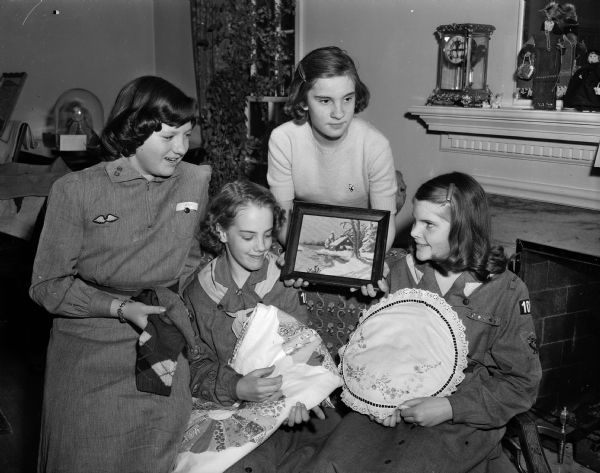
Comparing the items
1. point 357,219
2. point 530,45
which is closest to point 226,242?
point 357,219

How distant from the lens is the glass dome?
19.1 ft

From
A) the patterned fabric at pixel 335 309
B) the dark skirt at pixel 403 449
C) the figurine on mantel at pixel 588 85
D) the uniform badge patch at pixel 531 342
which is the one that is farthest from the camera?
the figurine on mantel at pixel 588 85

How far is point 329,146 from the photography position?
2.69 m

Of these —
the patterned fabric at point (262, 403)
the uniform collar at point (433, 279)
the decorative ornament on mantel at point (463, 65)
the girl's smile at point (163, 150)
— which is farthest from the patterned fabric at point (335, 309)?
the decorative ornament on mantel at point (463, 65)

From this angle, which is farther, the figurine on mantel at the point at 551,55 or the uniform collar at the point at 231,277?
the figurine on mantel at the point at 551,55

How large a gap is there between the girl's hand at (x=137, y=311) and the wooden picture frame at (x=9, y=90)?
12.9 feet

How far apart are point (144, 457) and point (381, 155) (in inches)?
53.7

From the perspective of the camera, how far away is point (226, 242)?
2.25 metres

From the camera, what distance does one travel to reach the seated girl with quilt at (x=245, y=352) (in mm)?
1925

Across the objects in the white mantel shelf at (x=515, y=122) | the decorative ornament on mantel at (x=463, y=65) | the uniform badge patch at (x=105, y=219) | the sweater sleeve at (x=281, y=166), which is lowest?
the uniform badge patch at (x=105, y=219)

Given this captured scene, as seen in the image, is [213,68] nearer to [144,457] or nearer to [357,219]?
[357,219]

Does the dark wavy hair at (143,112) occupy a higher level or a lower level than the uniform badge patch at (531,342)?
higher

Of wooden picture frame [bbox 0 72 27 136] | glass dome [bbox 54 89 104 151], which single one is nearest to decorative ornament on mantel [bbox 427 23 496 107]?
glass dome [bbox 54 89 104 151]

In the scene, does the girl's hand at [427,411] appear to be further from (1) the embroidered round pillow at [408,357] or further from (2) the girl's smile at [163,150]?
(2) the girl's smile at [163,150]
